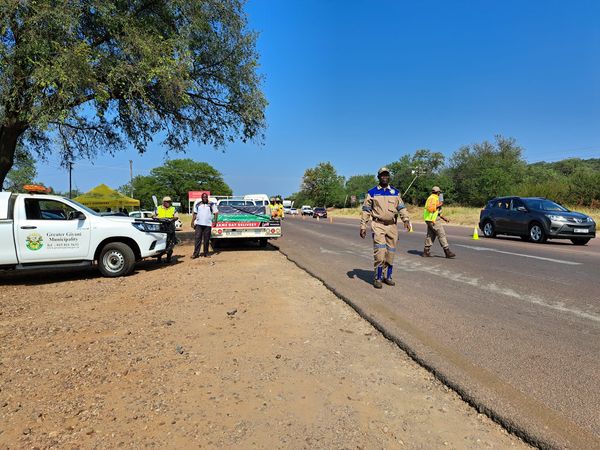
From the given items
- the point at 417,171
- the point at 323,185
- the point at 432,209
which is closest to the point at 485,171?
the point at 417,171

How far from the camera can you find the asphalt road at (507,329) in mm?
2834

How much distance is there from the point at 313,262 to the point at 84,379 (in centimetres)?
717

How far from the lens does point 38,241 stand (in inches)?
324

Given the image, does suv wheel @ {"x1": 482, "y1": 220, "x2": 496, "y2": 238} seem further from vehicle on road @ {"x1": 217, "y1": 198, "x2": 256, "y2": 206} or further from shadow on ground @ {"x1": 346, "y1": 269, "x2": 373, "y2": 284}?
shadow on ground @ {"x1": 346, "y1": 269, "x2": 373, "y2": 284}

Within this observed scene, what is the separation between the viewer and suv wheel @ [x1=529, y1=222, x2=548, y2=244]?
1446 cm

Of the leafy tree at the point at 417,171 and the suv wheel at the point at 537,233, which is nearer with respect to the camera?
the suv wheel at the point at 537,233

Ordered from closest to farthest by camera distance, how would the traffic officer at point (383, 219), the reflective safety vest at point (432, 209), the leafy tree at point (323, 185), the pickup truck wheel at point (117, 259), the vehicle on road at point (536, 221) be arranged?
the traffic officer at point (383, 219)
the pickup truck wheel at point (117, 259)
the reflective safety vest at point (432, 209)
the vehicle on road at point (536, 221)
the leafy tree at point (323, 185)

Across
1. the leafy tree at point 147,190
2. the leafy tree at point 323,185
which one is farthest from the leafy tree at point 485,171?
the leafy tree at point 147,190

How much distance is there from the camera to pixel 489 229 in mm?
17469

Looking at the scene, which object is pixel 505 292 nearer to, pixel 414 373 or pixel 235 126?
pixel 414 373

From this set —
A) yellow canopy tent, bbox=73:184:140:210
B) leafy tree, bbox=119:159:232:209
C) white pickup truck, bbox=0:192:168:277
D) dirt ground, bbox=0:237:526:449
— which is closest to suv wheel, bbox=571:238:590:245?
dirt ground, bbox=0:237:526:449

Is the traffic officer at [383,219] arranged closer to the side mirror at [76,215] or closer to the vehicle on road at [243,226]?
the side mirror at [76,215]

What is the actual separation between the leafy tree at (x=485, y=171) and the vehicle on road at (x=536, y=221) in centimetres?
4898

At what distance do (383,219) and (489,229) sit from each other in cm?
1263
